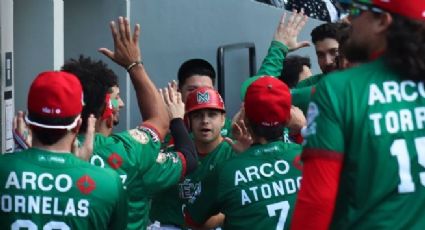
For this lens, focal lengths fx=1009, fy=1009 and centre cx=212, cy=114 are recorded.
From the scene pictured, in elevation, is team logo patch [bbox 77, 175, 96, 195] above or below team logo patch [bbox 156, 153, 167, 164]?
above

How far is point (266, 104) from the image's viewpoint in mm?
5191

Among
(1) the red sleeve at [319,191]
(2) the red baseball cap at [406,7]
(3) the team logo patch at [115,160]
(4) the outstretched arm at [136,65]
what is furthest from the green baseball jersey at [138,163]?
(2) the red baseball cap at [406,7]

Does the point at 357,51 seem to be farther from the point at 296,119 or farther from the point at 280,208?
the point at 296,119

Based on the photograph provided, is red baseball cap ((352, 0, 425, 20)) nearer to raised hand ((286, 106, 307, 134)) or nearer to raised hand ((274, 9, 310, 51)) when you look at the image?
raised hand ((286, 106, 307, 134))

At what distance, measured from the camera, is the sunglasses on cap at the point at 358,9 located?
3.65 metres

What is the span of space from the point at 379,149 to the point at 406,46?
1.25ft

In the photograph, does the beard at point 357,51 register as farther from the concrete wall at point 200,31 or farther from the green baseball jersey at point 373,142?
the concrete wall at point 200,31

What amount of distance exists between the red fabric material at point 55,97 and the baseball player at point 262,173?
109 cm

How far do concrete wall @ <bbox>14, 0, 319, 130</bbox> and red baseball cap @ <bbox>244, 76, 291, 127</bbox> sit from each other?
339 centimetres

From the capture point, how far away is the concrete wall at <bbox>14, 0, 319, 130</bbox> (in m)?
8.34

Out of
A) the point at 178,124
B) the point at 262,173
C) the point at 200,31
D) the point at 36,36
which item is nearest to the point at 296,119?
the point at 178,124

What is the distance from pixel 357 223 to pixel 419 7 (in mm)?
806

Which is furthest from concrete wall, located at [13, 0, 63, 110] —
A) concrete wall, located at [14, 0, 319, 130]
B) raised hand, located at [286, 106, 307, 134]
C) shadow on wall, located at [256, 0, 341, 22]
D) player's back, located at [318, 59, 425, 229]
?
player's back, located at [318, 59, 425, 229]

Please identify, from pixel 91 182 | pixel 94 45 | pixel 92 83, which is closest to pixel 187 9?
pixel 94 45
